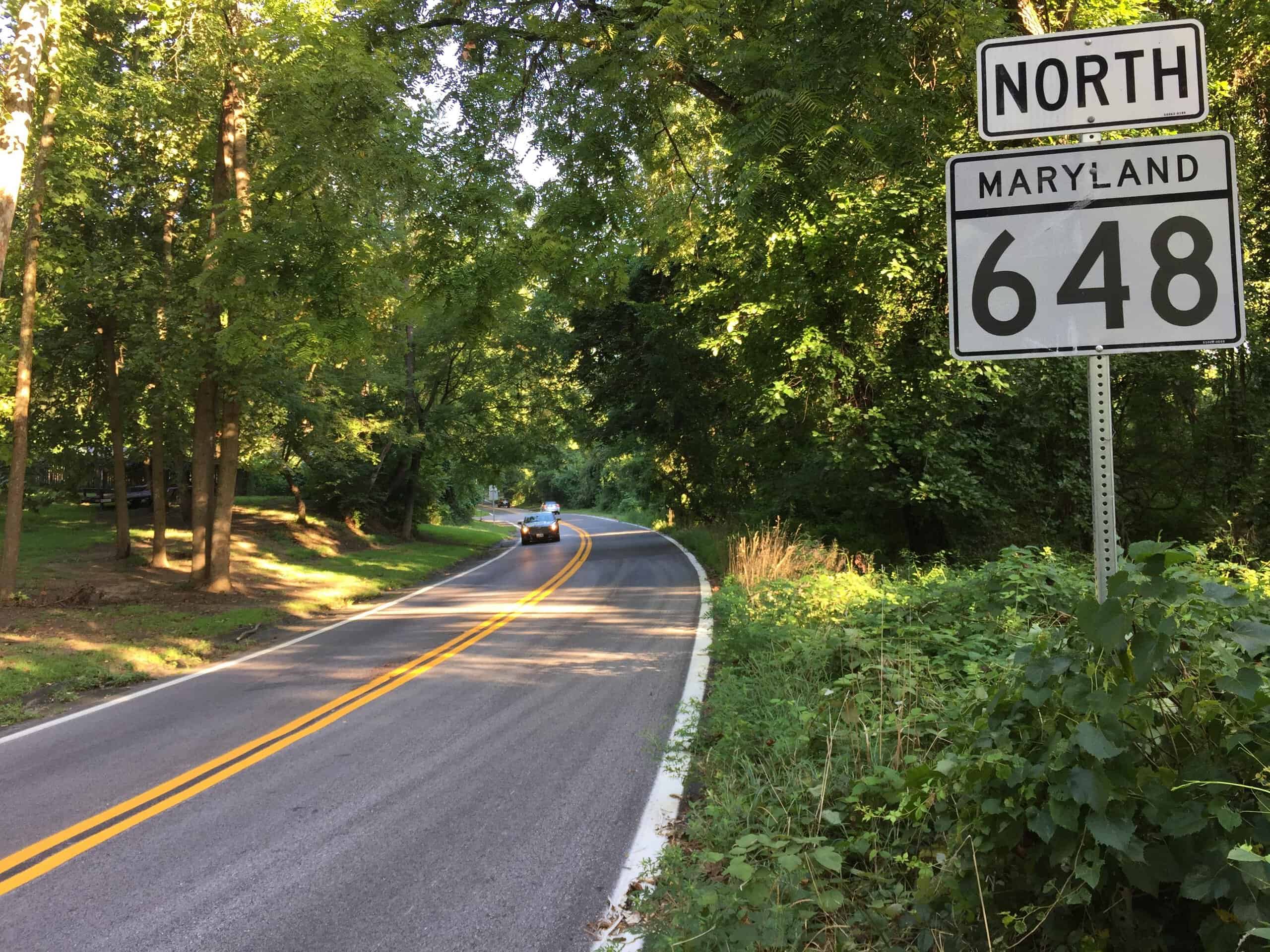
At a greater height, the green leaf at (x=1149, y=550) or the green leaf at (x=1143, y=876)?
the green leaf at (x=1149, y=550)

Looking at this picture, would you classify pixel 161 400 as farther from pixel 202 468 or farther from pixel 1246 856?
pixel 1246 856

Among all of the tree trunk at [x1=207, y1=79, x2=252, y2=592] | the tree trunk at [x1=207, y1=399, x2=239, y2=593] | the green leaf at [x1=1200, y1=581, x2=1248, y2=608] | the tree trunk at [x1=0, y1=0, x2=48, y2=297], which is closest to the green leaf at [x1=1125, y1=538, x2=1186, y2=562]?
the green leaf at [x1=1200, y1=581, x2=1248, y2=608]

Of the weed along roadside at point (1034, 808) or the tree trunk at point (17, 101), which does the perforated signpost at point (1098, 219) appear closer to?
the weed along roadside at point (1034, 808)

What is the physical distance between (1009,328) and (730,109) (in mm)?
6118

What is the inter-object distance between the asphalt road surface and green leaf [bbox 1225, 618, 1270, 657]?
2660 millimetres

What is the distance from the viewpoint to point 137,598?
14.1 m

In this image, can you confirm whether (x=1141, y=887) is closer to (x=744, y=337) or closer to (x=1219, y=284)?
(x=1219, y=284)

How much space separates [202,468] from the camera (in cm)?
1527

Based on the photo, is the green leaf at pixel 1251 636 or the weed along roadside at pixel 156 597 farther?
the weed along roadside at pixel 156 597

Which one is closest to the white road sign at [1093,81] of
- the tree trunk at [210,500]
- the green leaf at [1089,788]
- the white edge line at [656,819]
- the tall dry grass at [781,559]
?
the green leaf at [1089,788]

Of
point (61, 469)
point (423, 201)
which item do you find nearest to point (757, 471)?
point (423, 201)

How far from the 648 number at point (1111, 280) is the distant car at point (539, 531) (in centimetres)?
3196

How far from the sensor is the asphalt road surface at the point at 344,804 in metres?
3.52

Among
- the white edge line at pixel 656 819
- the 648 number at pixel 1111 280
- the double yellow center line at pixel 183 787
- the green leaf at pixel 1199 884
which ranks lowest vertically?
the double yellow center line at pixel 183 787
